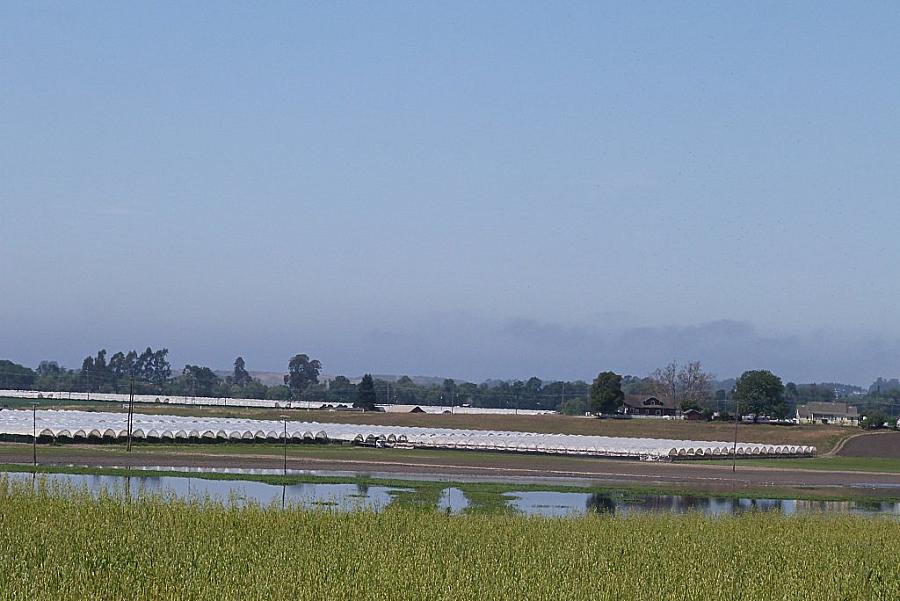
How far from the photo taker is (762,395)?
16362cm

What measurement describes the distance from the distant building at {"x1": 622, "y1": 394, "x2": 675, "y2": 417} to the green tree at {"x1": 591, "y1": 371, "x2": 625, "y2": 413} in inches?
738

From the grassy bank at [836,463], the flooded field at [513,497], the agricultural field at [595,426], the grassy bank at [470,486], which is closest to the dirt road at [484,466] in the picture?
the grassy bank at [470,486]

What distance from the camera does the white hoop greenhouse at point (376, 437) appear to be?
101438 mm

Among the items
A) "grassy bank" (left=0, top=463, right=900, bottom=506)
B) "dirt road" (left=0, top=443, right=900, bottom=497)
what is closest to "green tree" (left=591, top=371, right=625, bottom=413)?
"dirt road" (left=0, top=443, right=900, bottom=497)

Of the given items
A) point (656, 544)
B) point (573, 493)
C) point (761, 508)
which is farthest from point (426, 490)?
point (656, 544)

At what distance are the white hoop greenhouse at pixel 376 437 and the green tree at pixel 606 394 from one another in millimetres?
51238

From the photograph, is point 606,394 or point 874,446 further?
point 606,394

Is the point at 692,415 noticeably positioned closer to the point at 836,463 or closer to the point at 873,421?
the point at 873,421

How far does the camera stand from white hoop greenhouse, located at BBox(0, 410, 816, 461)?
10144cm

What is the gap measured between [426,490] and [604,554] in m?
34.3

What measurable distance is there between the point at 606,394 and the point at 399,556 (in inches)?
5764

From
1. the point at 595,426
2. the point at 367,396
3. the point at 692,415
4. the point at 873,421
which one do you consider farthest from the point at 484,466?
the point at 367,396

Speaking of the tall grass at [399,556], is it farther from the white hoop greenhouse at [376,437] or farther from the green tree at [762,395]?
the green tree at [762,395]

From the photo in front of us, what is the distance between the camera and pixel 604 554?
93.1 ft
